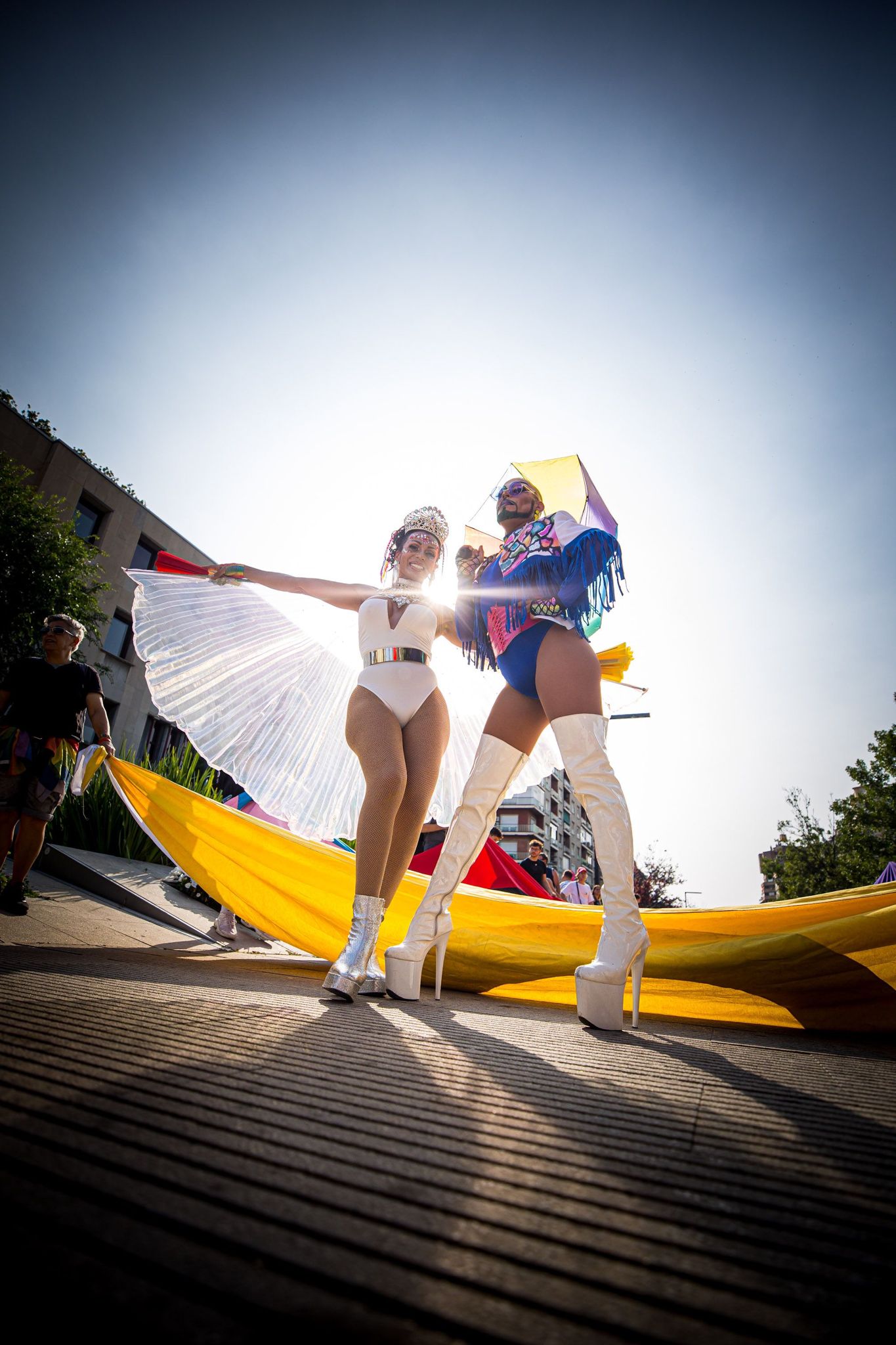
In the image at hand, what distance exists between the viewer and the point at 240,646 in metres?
3.67

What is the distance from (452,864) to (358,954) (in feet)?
1.43

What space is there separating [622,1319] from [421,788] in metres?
2.26

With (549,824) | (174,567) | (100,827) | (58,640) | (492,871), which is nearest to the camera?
(174,567)

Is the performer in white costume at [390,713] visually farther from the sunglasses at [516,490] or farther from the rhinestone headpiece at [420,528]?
the sunglasses at [516,490]

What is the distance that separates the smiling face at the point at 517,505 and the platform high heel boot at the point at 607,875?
100cm

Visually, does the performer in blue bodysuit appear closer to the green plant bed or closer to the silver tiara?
the silver tiara

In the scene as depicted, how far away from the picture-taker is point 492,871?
5746mm

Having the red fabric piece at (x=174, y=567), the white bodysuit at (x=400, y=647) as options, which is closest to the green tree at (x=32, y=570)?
the red fabric piece at (x=174, y=567)

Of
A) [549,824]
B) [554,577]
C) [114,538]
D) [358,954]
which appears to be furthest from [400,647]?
[549,824]

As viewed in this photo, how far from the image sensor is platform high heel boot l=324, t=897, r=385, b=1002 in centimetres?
195

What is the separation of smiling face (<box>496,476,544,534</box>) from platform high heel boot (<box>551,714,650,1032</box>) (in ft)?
3.28

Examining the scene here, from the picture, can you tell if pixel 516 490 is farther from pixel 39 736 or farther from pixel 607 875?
pixel 39 736

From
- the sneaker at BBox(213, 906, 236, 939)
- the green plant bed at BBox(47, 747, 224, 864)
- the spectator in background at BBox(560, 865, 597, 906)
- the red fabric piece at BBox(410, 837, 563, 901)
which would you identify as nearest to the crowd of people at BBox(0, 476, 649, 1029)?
the sneaker at BBox(213, 906, 236, 939)

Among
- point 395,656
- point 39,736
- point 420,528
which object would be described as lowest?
point 39,736
